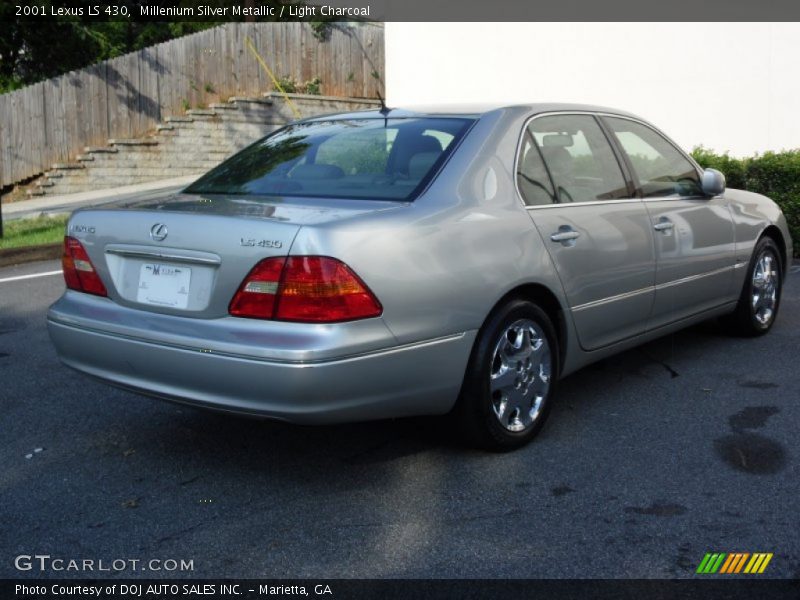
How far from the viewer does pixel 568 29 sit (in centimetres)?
1327

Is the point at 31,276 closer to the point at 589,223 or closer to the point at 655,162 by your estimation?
the point at 655,162

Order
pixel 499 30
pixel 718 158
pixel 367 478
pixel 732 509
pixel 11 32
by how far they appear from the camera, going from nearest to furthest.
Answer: pixel 732 509 < pixel 367 478 < pixel 718 158 < pixel 499 30 < pixel 11 32

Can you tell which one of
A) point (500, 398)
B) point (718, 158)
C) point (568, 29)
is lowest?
point (500, 398)

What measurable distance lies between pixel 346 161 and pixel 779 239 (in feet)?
11.3

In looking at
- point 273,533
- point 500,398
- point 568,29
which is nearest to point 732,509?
point 500,398

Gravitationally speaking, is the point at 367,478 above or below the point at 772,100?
below

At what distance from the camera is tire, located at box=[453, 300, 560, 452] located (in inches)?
157

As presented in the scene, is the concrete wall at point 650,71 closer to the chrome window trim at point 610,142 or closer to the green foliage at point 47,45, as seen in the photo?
the chrome window trim at point 610,142

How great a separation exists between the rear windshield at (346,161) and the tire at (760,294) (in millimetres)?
2653

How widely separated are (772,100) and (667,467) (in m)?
8.91

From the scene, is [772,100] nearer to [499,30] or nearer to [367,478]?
[499,30]

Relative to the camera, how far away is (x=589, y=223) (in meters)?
4.59

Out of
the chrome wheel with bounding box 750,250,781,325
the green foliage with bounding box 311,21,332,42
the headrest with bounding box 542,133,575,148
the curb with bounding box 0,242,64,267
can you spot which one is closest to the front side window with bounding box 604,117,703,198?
the headrest with bounding box 542,133,575,148

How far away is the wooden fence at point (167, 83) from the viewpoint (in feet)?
61.8
